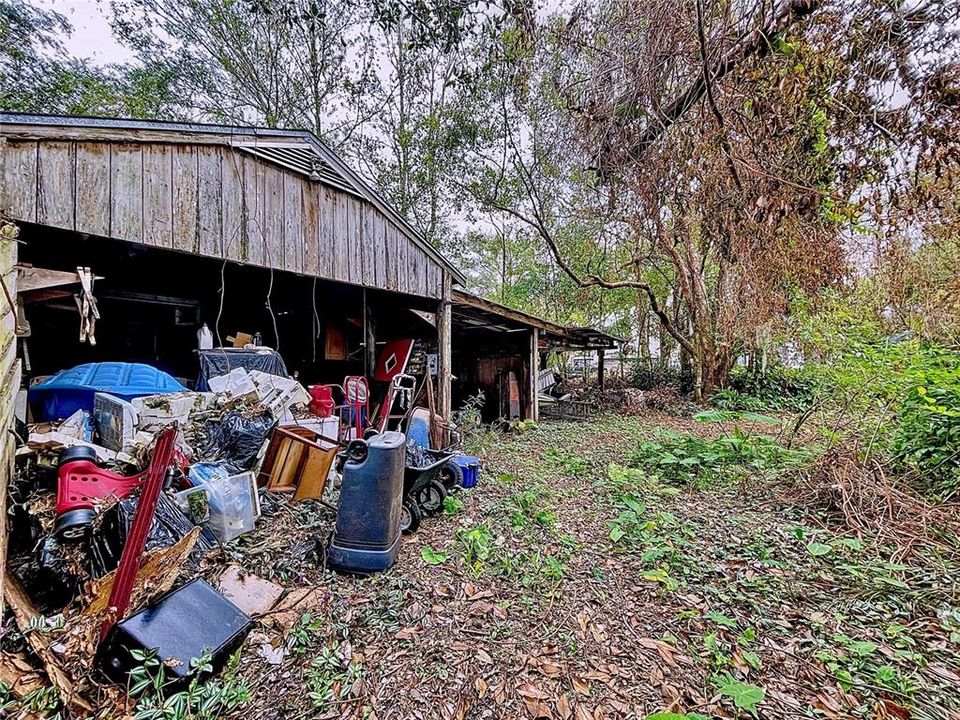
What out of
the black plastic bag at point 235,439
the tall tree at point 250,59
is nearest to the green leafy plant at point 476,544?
the black plastic bag at point 235,439

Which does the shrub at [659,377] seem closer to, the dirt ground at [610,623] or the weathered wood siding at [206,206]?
the dirt ground at [610,623]

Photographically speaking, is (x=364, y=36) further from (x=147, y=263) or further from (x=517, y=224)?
(x=147, y=263)

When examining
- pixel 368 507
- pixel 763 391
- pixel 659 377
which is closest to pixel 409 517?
pixel 368 507

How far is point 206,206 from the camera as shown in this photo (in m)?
3.95

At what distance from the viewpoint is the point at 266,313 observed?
699cm

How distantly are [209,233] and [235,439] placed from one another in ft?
6.44

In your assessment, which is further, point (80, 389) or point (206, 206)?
point (206, 206)

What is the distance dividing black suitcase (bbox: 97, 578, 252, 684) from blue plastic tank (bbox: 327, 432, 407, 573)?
0.72 m

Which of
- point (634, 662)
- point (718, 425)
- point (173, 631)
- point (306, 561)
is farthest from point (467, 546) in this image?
point (718, 425)

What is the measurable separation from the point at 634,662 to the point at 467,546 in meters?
1.43

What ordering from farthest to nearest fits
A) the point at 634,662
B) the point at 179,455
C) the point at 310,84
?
1. the point at 310,84
2. the point at 179,455
3. the point at 634,662

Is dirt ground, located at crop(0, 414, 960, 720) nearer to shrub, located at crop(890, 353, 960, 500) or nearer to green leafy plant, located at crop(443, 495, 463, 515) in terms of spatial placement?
green leafy plant, located at crop(443, 495, 463, 515)

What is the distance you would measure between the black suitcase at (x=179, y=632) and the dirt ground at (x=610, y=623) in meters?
0.15

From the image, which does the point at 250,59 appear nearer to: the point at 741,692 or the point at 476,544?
the point at 476,544
